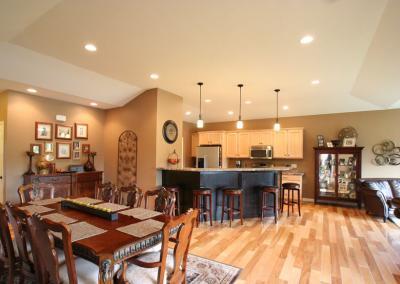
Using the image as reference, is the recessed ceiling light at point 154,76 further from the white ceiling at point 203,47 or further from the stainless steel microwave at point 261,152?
the stainless steel microwave at point 261,152

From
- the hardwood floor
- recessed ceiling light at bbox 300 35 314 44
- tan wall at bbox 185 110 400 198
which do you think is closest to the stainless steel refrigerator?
tan wall at bbox 185 110 400 198

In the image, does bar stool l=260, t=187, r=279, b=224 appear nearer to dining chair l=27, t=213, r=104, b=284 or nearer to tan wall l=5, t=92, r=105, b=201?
dining chair l=27, t=213, r=104, b=284

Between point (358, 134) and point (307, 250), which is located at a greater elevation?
point (358, 134)

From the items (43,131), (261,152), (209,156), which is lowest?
(209,156)

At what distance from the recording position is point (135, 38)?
2867 mm

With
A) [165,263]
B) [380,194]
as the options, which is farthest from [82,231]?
[380,194]

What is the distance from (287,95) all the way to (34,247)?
5.34 metres

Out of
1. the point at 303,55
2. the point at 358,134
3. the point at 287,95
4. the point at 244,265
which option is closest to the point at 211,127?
the point at 287,95

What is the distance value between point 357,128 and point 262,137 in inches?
102

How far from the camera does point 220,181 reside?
4664 mm

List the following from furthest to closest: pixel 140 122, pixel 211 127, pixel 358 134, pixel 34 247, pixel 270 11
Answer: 1. pixel 211 127
2. pixel 358 134
3. pixel 140 122
4. pixel 270 11
5. pixel 34 247

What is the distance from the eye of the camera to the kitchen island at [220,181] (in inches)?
178

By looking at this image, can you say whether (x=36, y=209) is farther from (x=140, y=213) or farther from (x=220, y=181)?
(x=220, y=181)

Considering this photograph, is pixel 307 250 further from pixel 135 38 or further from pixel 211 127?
pixel 211 127
